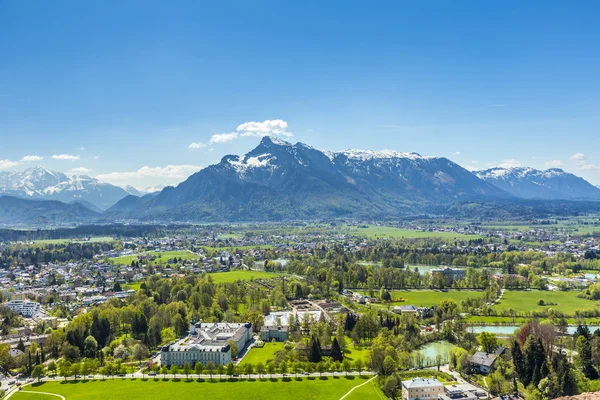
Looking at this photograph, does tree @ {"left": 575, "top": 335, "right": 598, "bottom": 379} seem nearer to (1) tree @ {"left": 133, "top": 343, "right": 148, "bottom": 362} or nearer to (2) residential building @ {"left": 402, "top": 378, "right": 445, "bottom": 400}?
(2) residential building @ {"left": 402, "top": 378, "right": 445, "bottom": 400}

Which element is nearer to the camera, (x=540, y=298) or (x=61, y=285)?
(x=540, y=298)

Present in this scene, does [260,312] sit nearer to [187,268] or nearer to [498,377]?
[498,377]

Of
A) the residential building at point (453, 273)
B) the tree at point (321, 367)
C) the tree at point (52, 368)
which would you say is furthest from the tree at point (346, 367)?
the residential building at point (453, 273)

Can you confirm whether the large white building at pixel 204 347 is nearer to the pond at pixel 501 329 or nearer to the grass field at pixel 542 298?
the pond at pixel 501 329

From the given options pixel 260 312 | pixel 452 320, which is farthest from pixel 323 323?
pixel 452 320

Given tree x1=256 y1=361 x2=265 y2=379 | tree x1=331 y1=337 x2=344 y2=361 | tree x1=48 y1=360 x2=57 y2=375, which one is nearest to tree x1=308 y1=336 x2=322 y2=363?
tree x1=331 y1=337 x2=344 y2=361

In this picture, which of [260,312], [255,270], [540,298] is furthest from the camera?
[255,270]

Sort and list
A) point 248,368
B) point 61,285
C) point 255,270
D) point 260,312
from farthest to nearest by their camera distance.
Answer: point 255,270
point 61,285
point 260,312
point 248,368
